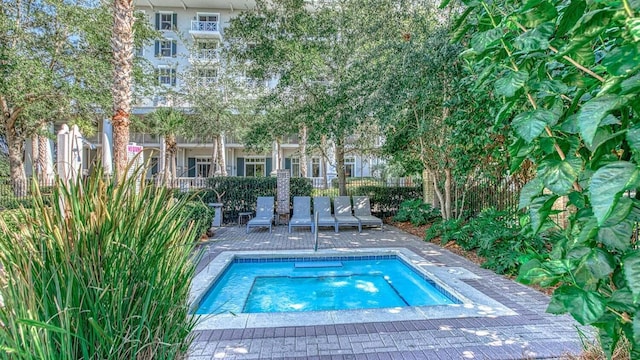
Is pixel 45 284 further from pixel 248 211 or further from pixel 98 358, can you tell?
pixel 248 211

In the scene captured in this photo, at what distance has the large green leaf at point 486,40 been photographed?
146 centimetres

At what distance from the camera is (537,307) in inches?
164

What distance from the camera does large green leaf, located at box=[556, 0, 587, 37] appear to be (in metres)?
1.23

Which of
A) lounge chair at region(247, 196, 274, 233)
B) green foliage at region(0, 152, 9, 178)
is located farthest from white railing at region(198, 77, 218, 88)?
lounge chair at region(247, 196, 274, 233)

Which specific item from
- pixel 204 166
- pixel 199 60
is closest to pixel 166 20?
pixel 199 60

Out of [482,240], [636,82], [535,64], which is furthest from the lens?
[482,240]

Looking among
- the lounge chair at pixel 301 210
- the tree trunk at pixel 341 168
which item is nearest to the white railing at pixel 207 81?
the tree trunk at pixel 341 168

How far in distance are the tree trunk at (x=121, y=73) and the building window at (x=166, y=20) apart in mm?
22840

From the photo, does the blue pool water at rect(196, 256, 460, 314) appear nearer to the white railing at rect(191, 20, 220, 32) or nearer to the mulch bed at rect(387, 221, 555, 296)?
the mulch bed at rect(387, 221, 555, 296)

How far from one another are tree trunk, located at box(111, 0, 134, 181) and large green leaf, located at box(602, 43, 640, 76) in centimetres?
649

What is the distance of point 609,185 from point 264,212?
10.4 meters

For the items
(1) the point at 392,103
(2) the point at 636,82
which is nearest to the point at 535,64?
(2) the point at 636,82

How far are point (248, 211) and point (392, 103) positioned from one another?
257 inches

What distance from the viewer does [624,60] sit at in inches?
40.3
